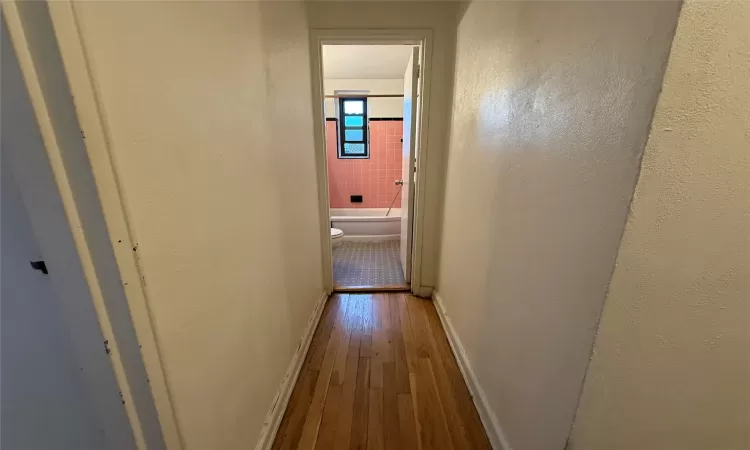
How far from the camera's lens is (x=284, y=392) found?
1.39 m

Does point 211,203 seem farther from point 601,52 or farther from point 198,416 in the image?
point 601,52

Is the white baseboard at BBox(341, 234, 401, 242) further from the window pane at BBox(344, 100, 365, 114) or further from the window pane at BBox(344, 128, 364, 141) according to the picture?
the window pane at BBox(344, 100, 365, 114)

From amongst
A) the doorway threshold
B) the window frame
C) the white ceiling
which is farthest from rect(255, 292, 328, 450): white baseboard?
the window frame

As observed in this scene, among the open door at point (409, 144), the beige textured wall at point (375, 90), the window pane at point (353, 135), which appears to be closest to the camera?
the open door at point (409, 144)

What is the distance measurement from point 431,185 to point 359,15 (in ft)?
4.08

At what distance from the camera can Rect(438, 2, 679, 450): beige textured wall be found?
22.6 inches

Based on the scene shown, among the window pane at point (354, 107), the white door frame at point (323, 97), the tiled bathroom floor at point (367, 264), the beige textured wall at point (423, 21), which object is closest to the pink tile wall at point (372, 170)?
the window pane at point (354, 107)

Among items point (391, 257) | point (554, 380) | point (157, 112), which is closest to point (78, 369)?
point (157, 112)

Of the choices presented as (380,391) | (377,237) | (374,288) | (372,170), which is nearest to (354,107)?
(372,170)

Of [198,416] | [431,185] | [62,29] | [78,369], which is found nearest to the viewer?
[62,29]

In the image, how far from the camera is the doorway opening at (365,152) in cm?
334

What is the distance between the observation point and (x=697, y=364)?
65cm

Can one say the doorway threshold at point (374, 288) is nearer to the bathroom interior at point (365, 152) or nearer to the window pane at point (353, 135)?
the bathroom interior at point (365, 152)

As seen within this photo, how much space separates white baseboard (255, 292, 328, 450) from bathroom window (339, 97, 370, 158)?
9.90 ft
